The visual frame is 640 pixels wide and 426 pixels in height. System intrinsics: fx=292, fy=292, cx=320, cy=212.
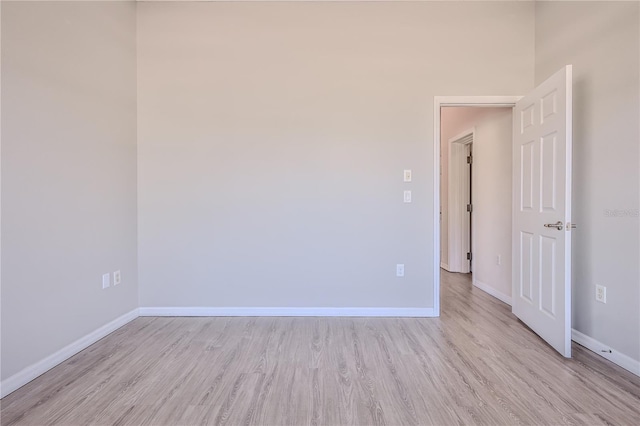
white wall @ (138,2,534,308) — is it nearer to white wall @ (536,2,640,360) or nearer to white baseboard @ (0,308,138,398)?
white baseboard @ (0,308,138,398)

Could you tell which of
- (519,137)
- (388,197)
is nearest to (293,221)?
(388,197)

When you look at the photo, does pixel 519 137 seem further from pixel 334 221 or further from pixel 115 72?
pixel 115 72

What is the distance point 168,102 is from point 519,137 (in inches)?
127

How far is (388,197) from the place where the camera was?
2750mm

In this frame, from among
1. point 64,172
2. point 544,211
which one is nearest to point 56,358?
point 64,172

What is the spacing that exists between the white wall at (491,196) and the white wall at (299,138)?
708mm

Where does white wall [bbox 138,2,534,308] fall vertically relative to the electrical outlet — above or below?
above

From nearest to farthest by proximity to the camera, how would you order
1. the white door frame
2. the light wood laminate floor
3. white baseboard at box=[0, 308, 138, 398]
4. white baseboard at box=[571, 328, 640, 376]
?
1. the light wood laminate floor
2. white baseboard at box=[0, 308, 138, 398]
3. white baseboard at box=[571, 328, 640, 376]
4. the white door frame

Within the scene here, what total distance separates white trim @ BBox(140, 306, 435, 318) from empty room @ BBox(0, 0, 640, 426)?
19mm

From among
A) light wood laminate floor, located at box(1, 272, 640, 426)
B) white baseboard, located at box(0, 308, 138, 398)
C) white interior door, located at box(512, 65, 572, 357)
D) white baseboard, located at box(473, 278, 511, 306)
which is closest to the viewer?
light wood laminate floor, located at box(1, 272, 640, 426)

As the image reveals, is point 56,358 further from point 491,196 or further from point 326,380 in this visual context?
point 491,196

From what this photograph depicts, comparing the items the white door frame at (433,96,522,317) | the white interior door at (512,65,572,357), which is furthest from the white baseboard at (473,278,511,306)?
the white door frame at (433,96,522,317)

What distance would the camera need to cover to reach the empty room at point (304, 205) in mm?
1712

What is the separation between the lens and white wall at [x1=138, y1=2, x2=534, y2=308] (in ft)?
8.91
